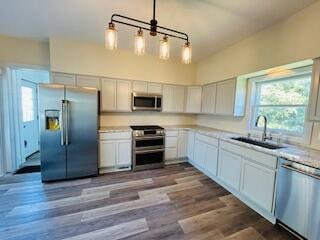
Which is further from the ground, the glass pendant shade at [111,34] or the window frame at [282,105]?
the glass pendant shade at [111,34]

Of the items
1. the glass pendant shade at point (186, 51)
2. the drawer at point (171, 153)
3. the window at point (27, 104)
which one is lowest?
the drawer at point (171, 153)

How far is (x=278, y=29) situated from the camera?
230cm

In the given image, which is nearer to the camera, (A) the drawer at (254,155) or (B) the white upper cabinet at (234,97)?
(A) the drawer at (254,155)

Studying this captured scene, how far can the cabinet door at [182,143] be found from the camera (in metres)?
3.88

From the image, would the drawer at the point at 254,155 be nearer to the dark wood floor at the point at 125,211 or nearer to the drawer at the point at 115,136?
the dark wood floor at the point at 125,211

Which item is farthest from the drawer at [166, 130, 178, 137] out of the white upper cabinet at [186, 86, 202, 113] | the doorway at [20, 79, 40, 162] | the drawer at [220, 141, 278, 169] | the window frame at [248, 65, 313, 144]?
the doorway at [20, 79, 40, 162]

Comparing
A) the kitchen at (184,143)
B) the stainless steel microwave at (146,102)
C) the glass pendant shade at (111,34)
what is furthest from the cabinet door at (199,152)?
the glass pendant shade at (111,34)

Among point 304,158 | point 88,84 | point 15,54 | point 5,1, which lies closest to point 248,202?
point 304,158

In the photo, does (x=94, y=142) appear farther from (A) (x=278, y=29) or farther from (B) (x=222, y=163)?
(A) (x=278, y=29)

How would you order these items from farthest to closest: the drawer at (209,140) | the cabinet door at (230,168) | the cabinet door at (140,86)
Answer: the cabinet door at (140,86), the drawer at (209,140), the cabinet door at (230,168)

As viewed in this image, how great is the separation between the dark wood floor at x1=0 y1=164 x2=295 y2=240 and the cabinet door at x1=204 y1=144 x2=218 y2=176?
0.26 meters

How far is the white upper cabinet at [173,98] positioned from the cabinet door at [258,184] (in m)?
2.23

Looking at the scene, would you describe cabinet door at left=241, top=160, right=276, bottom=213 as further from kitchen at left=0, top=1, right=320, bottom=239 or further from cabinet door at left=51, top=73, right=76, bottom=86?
cabinet door at left=51, top=73, right=76, bottom=86

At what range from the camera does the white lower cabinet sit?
126 inches
